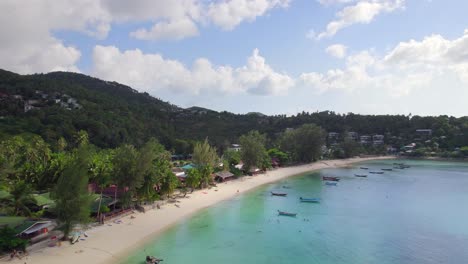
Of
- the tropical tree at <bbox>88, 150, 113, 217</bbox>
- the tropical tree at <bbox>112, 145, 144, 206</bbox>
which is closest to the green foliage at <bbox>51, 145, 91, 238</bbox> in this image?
the tropical tree at <bbox>112, 145, 144, 206</bbox>

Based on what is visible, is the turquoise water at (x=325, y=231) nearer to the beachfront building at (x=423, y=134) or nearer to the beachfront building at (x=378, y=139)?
the beachfront building at (x=423, y=134)

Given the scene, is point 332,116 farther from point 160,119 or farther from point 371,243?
point 371,243

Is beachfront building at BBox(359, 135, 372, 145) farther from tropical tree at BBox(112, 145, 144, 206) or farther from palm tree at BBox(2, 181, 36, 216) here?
palm tree at BBox(2, 181, 36, 216)

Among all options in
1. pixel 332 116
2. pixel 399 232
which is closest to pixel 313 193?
pixel 399 232

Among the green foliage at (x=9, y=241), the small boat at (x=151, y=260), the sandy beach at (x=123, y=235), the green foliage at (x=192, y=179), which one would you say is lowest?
the small boat at (x=151, y=260)

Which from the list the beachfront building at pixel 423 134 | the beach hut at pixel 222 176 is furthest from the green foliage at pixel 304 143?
the beachfront building at pixel 423 134

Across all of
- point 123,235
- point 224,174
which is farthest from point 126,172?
point 224,174
